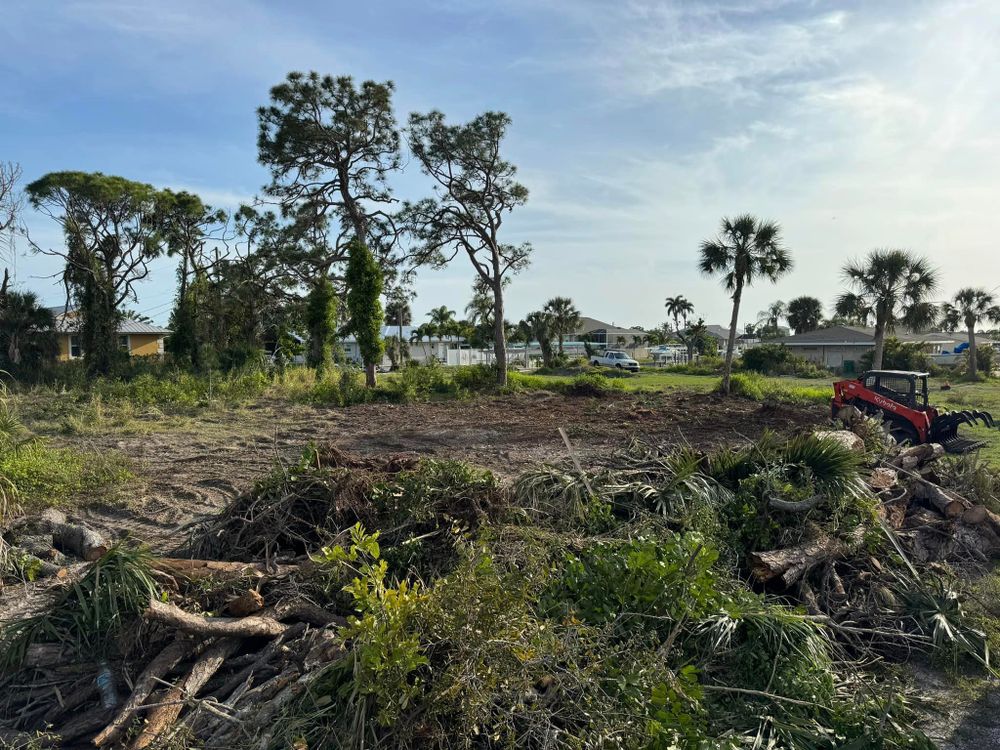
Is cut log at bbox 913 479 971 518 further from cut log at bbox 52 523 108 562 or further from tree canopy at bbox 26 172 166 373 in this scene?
tree canopy at bbox 26 172 166 373

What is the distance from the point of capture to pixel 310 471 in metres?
5.95

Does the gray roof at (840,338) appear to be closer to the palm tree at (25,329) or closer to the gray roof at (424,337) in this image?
the gray roof at (424,337)

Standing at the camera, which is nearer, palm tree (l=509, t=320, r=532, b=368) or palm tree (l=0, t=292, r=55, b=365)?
palm tree (l=0, t=292, r=55, b=365)

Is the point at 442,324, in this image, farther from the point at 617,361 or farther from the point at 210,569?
the point at 210,569

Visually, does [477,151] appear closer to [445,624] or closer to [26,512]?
[26,512]

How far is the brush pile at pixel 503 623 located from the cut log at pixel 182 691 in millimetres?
14

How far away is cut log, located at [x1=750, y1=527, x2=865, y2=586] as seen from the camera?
5.17 meters

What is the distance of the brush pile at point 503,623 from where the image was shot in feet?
10.3

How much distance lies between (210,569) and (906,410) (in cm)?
1258

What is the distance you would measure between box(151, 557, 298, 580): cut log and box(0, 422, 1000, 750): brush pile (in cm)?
3

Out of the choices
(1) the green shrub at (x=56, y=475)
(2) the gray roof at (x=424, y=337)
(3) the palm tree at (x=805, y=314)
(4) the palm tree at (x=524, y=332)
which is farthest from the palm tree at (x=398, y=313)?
(3) the palm tree at (x=805, y=314)

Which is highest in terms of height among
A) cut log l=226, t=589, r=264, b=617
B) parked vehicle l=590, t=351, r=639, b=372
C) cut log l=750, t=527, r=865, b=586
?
parked vehicle l=590, t=351, r=639, b=372

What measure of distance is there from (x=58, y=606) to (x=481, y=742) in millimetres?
2702

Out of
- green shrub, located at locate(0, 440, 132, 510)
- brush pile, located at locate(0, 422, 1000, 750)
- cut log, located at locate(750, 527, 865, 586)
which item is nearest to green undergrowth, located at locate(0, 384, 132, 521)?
green shrub, located at locate(0, 440, 132, 510)
